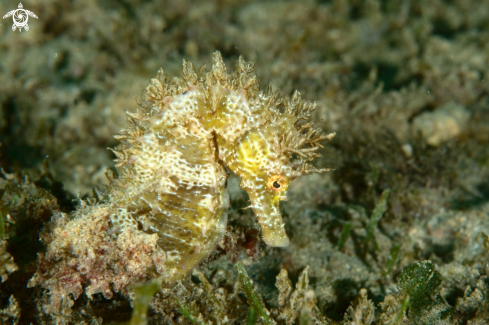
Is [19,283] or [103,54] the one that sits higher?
[103,54]

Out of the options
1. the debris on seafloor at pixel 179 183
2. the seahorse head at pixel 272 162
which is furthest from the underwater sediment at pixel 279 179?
the seahorse head at pixel 272 162

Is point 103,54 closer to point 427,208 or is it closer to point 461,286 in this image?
point 427,208

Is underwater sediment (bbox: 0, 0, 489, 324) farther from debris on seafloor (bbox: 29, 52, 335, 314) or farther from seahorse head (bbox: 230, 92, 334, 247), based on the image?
seahorse head (bbox: 230, 92, 334, 247)

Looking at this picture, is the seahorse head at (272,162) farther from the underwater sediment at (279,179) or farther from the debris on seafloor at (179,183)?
the underwater sediment at (279,179)

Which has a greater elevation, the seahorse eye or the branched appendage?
the branched appendage

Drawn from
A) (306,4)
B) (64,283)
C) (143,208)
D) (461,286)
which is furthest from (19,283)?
(306,4)

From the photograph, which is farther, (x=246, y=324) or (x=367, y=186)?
(x=367, y=186)

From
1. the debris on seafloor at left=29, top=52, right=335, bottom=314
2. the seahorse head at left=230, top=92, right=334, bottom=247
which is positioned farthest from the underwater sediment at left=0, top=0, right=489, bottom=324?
the seahorse head at left=230, top=92, right=334, bottom=247
